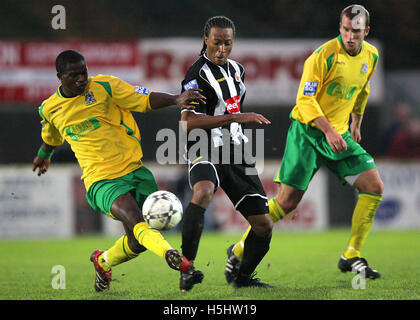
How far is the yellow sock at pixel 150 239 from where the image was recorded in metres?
5.14

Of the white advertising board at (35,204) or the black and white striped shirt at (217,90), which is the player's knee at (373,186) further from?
the white advertising board at (35,204)

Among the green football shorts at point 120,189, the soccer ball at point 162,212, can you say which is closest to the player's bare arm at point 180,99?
the green football shorts at point 120,189

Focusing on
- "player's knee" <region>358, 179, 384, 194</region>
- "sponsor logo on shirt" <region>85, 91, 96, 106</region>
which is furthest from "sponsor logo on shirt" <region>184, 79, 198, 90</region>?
"player's knee" <region>358, 179, 384, 194</region>

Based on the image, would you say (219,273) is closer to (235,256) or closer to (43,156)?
(235,256)

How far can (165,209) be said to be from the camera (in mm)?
5336

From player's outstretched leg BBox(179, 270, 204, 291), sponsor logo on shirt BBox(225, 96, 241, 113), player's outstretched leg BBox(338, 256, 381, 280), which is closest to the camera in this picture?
player's outstretched leg BBox(179, 270, 204, 291)

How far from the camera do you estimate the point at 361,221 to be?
21.5ft

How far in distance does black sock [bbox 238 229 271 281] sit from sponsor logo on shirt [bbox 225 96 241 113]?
1.04 m

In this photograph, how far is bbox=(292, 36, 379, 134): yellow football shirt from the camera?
20.6 feet

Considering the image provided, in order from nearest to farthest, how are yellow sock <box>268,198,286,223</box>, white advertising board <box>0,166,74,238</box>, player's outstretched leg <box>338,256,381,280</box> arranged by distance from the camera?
1. player's outstretched leg <box>338,256,381,280</box>
2. yellow sock <box>268,198,286,223</box>
3. white advertising board <box>0,166,74,238</box>

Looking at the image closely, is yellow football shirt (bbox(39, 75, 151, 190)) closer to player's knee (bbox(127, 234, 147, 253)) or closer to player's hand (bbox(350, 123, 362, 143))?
player's knee (bbox(127, 234, 147, 253))

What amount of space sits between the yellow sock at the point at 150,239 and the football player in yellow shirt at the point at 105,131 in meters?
0.22

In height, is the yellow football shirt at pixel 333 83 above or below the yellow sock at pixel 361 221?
above

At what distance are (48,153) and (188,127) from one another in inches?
64.6
